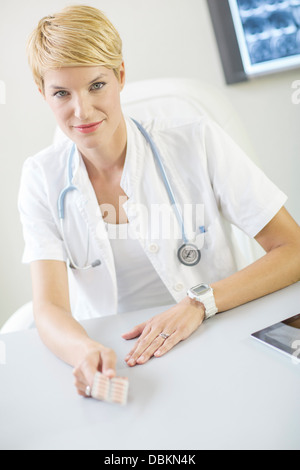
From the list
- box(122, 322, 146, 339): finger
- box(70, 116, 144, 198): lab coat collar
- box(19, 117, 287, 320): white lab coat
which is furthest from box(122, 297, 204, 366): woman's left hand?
box(70, 116, 144, 198): lab coat collar

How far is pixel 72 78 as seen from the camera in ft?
3.16

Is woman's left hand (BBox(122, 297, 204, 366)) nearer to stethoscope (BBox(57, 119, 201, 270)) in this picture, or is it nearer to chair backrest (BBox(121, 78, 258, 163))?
stethoscope (BBox(57, 119, 201, 270))

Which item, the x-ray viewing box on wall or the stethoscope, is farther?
the x-ray viewing box on wall

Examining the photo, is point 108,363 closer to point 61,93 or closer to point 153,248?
point 153,248

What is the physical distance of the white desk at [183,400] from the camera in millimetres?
559

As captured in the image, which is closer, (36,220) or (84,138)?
(84,138)

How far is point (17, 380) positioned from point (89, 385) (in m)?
0.17

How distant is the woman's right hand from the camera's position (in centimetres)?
70

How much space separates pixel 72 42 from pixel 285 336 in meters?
0.69

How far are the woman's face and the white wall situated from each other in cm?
78

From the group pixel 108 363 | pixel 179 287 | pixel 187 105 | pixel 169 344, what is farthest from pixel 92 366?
pixel 187 105

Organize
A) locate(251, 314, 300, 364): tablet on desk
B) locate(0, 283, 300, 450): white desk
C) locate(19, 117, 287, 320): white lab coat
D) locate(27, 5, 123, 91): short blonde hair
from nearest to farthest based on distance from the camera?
1. locate(0, 283, 300, 450): white desk
2. locate(251, 314, 300, 364): tablet on desk
3. locate(27, 5, 123, 91): short blonde hair
4. locate(19, 117, 287, 320): white lab coat

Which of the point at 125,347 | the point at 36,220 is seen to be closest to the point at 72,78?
the point at 36,220
